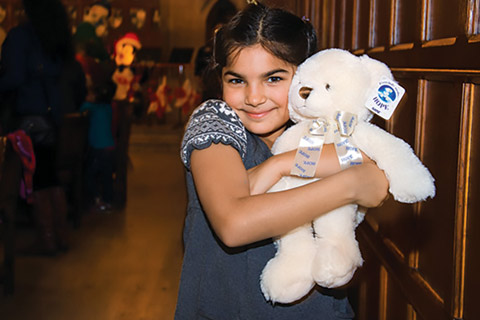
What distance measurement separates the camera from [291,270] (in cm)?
125

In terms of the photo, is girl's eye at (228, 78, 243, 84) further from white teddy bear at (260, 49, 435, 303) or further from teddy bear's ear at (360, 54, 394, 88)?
teddy bear's ear at (360, 54, 394, 88)

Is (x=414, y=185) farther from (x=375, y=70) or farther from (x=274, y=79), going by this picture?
(x=274, y=79)

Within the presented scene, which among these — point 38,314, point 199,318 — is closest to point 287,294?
point 199,318

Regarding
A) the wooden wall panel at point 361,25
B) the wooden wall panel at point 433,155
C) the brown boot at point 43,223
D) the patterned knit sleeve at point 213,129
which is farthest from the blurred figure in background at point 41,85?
the patterned knit sleeve at point 213,129

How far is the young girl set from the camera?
1183 mm

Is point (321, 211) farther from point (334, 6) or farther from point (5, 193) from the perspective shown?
point (5, 193)

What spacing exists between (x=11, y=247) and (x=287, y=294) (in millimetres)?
2848

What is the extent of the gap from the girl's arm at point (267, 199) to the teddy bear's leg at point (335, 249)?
6cm

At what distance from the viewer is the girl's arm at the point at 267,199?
1169 millimetres

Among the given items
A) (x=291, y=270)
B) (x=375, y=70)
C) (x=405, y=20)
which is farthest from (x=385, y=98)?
(x=405, y=20)

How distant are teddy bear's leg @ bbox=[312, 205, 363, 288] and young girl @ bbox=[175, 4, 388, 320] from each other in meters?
0.07

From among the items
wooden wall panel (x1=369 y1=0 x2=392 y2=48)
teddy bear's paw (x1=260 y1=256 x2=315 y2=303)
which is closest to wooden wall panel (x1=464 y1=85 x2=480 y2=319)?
teddy bear's paw (x1=260 y1=256 x2=315 y2=303)

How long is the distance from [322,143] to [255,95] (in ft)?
0.81

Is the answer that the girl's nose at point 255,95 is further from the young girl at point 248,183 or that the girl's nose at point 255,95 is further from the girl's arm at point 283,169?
the girl's arm at point 283,169
